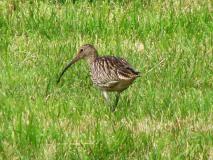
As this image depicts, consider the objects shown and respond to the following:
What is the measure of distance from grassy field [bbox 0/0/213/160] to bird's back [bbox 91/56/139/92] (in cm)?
21

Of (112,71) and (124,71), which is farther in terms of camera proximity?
(112,71)

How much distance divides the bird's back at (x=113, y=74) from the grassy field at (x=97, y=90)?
8.2 inches

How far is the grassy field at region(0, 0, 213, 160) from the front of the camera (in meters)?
7.72

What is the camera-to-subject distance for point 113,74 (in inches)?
350

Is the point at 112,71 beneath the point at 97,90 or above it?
above

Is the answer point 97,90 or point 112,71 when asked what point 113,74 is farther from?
point 97,90

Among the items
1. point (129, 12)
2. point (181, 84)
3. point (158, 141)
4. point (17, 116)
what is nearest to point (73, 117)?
point (17, 116)

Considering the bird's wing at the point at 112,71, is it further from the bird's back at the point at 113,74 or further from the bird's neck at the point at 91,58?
the bird's neck at the point at 91,58

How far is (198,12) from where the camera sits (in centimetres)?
1216

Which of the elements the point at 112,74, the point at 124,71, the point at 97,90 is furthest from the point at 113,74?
the point at 97,90

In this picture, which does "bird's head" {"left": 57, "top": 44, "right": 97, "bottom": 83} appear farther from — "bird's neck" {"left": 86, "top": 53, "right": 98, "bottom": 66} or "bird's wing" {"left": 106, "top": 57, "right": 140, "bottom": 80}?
"bird's wing" {"left": 106, "top": 57, "right": 140, "bottom": 80}

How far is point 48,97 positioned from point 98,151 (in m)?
1.82

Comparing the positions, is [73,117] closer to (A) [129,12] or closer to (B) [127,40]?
(B) [127,40]

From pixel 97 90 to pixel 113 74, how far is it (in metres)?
0.84
